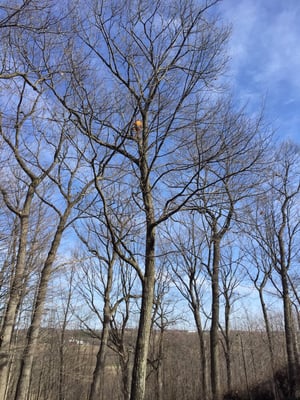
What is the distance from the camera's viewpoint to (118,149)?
17.7ft

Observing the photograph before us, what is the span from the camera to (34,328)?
27.3 feet

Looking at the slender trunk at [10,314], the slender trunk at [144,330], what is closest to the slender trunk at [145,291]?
the slender trunk at [144,330]

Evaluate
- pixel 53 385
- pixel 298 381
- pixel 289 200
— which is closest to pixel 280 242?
pixel 289 200

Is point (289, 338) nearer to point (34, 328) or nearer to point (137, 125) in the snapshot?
point (34, 328)

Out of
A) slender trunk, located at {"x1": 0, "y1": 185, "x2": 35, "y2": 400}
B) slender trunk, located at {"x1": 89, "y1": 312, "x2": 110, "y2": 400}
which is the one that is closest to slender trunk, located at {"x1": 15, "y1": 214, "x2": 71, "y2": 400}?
slender trunk, located at {"x1": 0, "y1": 185, "x2": 35, "y2": 400}

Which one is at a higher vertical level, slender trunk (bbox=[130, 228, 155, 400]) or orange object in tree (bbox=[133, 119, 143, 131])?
orange object in tree (bbox=[133, 119, 143, 131])

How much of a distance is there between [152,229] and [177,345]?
25562mm

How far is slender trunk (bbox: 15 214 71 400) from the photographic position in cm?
777

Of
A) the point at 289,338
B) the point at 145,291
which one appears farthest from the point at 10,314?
the point at 289,338

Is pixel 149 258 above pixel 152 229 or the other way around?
the other way around

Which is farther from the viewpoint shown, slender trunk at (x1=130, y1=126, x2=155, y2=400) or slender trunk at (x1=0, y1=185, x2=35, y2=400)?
slender trunk at (x1=0, y1=185, x2=35, y2=400)

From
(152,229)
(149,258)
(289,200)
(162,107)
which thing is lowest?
(149,258)

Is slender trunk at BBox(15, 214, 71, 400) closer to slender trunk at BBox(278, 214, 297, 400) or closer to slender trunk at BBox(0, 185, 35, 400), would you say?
slender trunk at BBox(0, 185, 35, 400)

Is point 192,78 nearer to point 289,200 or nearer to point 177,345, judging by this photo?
point 289,200
